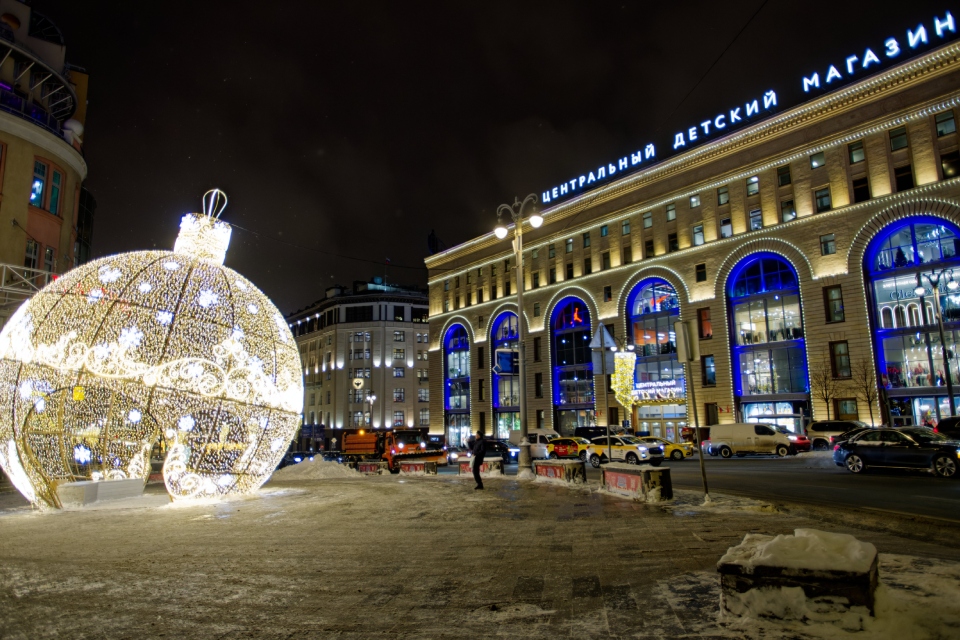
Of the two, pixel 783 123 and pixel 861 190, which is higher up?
pixel 783 123

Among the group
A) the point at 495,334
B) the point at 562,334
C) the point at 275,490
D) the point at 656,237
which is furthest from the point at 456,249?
the point at 275,490

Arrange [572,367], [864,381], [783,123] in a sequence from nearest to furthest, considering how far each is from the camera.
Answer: [864,381] < [783,123] < [572,367]

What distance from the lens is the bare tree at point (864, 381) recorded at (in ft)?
114

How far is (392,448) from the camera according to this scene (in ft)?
95.4

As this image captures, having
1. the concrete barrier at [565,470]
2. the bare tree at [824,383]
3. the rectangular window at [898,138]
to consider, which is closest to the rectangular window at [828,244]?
the rectangular window at [898,138]

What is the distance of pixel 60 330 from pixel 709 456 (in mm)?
33114

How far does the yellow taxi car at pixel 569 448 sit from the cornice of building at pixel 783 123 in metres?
26.2

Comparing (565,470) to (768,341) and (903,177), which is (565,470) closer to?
(768,341)

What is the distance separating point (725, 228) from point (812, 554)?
44.2 metres

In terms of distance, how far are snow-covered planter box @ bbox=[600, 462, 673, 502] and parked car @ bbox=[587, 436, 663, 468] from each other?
43.5 feet

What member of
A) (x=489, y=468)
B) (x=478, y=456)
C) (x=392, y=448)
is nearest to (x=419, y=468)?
(x=489, y=468)

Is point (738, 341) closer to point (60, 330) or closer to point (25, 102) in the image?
point (60, 330)

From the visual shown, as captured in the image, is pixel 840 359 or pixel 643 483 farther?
pixel 840 359

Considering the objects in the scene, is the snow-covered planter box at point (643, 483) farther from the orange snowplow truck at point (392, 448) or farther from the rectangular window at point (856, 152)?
the rectangular window at point (856, 152)
